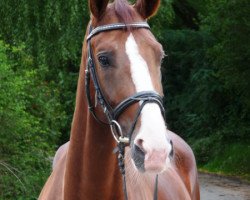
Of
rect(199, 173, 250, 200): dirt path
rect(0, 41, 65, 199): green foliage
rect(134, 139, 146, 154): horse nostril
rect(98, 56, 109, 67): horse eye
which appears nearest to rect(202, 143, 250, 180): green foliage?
rect(199, 173, 250, 200): dirt path

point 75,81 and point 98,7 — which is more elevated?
point 98,7

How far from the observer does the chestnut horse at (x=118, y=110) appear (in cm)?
296

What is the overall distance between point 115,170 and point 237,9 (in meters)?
15.1

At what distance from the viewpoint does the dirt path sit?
14289 millimetres

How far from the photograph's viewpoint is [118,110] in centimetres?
315

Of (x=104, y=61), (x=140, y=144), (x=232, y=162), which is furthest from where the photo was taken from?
(x=232, y=162)

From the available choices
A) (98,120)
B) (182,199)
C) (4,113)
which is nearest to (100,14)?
(98,120)

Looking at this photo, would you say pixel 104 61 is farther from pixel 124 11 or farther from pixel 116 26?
pixel 124 11

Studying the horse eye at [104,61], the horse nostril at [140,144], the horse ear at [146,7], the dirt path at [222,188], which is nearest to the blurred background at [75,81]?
the dirt path at [222,188]

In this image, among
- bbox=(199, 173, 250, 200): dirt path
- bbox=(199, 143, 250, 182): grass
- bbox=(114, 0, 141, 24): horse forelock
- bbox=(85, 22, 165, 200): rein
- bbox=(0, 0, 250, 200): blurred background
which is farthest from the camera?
bbox=(199, 143, 250, 182): grass

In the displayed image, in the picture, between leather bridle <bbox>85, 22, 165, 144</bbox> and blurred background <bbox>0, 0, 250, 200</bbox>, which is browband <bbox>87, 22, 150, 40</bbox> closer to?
leather bridle <bbox>85, 22, 165, 144</bbox>

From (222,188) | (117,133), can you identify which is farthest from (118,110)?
(222,188)

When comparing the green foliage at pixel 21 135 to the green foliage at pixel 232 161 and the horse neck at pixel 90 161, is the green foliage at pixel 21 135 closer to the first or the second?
the horse neck at pixel 90 161

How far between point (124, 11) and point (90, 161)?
83 cm
